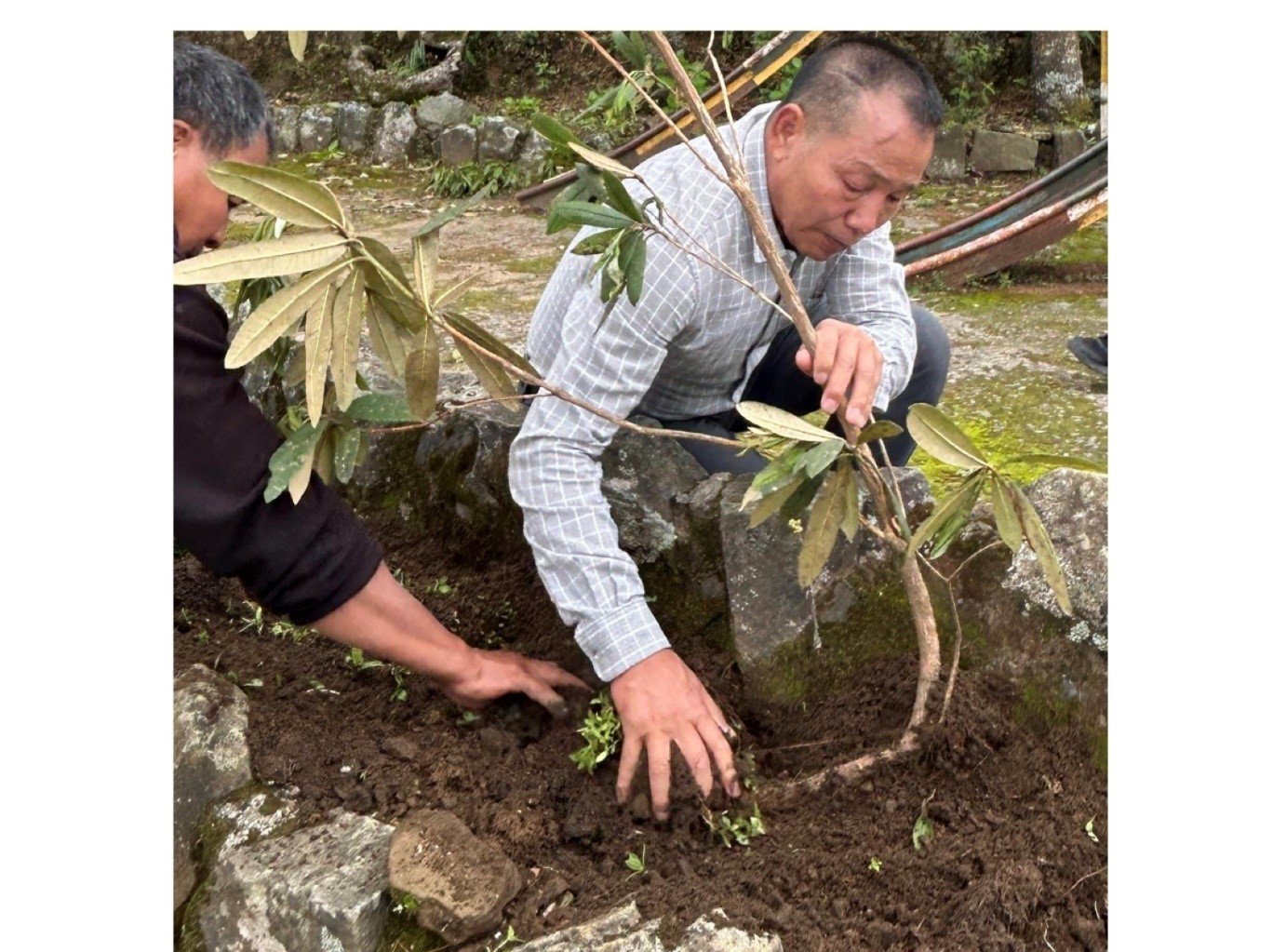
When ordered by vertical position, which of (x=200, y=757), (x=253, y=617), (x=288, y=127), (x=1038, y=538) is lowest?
(x=200, y=757)

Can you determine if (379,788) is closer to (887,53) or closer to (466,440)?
(466,440)

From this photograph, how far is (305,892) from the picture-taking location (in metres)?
1.61

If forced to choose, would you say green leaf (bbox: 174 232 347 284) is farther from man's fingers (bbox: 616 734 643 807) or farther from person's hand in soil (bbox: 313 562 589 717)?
man's fingers (bbox: 616 734 643 807)

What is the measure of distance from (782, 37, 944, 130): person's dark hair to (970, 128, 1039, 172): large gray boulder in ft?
14.0

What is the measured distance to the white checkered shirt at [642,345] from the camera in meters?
1.81

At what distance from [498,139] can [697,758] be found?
205 inches

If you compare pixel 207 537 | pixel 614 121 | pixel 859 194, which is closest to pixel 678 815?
pixel 207 537

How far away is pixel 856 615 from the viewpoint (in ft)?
6.56

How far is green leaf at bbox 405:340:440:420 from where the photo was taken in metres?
1.58

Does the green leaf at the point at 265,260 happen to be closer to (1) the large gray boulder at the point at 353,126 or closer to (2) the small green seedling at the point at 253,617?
(2) the small green seedling at the point at 253,617

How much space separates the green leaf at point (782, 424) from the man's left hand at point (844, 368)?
81 mm

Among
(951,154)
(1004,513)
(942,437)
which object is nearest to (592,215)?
(942,437)

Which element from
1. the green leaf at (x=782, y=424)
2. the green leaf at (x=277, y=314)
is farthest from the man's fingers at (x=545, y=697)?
the green leaf at (x=277, y=314)

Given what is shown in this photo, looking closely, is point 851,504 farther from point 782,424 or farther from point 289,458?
point 289,458
